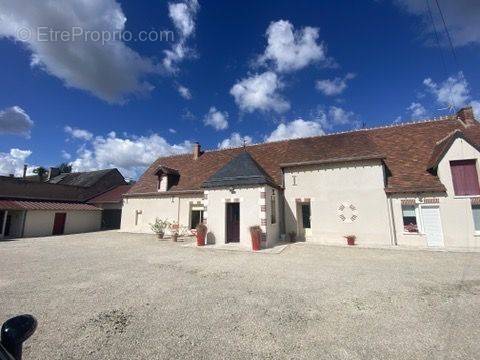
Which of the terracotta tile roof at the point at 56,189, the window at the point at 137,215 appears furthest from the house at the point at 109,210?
the window at the point at 137,215

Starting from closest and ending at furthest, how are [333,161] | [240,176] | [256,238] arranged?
[256,238], [240,176], [333,161]

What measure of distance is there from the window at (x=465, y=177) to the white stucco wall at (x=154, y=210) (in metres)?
14.5

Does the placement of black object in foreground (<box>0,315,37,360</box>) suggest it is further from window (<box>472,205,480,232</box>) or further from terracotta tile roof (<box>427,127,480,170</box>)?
window (<box>472,205,480,232</box>)

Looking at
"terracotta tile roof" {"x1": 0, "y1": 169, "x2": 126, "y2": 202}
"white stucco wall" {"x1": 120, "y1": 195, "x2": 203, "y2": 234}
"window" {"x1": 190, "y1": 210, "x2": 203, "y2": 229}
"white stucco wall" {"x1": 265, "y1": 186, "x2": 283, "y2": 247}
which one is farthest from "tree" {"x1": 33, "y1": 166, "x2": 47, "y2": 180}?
"white stucco wall" {"x1": 265, "y1": 186, "x2": 283, "y2": 247}

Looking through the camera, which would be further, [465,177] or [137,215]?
[137,215]

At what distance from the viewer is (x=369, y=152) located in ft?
44.2

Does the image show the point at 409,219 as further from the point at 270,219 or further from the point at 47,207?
the point at 47,207

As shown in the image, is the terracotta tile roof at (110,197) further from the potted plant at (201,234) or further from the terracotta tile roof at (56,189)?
the potted plant at (201,234)

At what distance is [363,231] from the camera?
13.0 metres

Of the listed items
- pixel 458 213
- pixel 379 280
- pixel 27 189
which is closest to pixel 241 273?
pixel 379 280

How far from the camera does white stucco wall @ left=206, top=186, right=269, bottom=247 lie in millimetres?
12312

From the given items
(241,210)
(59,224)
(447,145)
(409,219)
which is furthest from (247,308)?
(59,224)

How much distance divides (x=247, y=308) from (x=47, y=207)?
70.6ft

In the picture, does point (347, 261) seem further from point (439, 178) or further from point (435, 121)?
point (435, 121)
